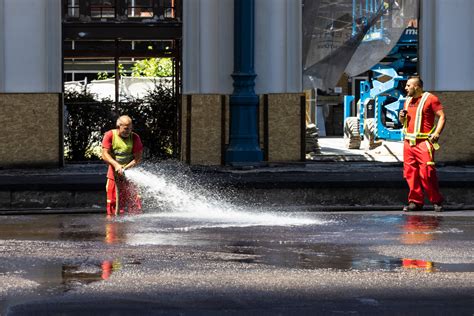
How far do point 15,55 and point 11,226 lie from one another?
21.7 ft

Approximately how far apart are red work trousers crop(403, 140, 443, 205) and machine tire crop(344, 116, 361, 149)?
8467 mm

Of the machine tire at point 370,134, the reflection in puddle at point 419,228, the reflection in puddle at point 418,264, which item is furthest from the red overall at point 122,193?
the machine tire at point 370,134

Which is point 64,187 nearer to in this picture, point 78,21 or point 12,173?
point 12,173

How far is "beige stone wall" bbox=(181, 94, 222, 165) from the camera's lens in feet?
67.6

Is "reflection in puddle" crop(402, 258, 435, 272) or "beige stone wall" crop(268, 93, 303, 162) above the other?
"beige stone wall" crop(268, 93, 303, 162)

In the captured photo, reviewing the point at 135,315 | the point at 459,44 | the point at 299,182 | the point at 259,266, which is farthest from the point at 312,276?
the point at 459,44

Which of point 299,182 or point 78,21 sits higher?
point 78,21

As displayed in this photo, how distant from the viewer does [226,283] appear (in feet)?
30.4

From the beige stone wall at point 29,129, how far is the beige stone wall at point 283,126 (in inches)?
131

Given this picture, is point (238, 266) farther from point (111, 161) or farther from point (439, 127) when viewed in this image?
point (439, 127)

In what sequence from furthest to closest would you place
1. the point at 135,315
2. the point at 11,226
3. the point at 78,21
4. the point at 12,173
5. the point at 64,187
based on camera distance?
the point at 78,21
the point at 12,173
the point at 64,187
the point at 11,226
the point at 135,315

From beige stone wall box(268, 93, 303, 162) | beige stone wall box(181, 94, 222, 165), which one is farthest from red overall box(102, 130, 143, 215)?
beige stone wall box(268, 93, 303, 162)

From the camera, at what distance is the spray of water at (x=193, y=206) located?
14.6 m

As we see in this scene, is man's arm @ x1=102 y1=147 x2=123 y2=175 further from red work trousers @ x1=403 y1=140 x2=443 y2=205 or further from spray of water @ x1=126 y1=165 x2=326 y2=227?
red work trousers @ x1=403 y1=140 x2=443 y2=205
